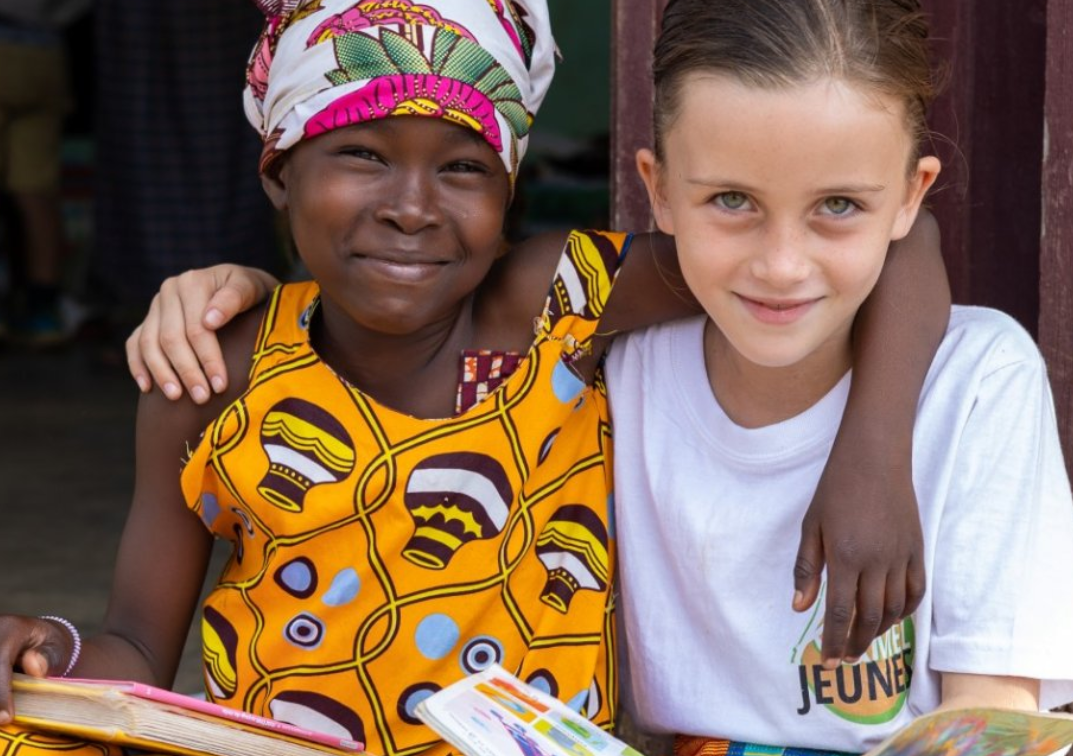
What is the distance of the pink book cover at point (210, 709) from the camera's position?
5.39 ft

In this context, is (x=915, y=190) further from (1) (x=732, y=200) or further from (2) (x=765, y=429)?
(2) (x=765, y=429)

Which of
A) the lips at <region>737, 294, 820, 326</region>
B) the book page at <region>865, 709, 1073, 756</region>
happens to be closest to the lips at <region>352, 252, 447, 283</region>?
the lips at <region>737, 294, 820, 326</region>

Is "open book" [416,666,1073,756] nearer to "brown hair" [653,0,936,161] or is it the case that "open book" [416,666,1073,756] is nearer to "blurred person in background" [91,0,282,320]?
"brown hair" [653,0,936,161]

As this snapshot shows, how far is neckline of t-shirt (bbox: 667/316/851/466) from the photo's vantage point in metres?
1.92

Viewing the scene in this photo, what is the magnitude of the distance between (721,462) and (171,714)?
74 cm

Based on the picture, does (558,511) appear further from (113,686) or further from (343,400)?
(113,686)

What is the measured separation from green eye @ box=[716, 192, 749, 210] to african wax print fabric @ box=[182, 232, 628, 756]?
0.98 ft

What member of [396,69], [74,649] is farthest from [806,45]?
[74,649]

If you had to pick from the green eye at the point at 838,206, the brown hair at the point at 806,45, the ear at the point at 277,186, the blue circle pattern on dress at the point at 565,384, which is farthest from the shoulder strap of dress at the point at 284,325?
the green eye at the point at 838,206

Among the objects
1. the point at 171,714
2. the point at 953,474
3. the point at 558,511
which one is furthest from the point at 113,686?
the point at 953,474

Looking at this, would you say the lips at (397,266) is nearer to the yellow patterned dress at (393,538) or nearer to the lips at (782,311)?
the yellow patterned dress at (393,538)

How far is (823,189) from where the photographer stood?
1.70 m

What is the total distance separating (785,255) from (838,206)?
0.29 feet

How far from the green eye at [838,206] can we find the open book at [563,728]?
56 centimetres
